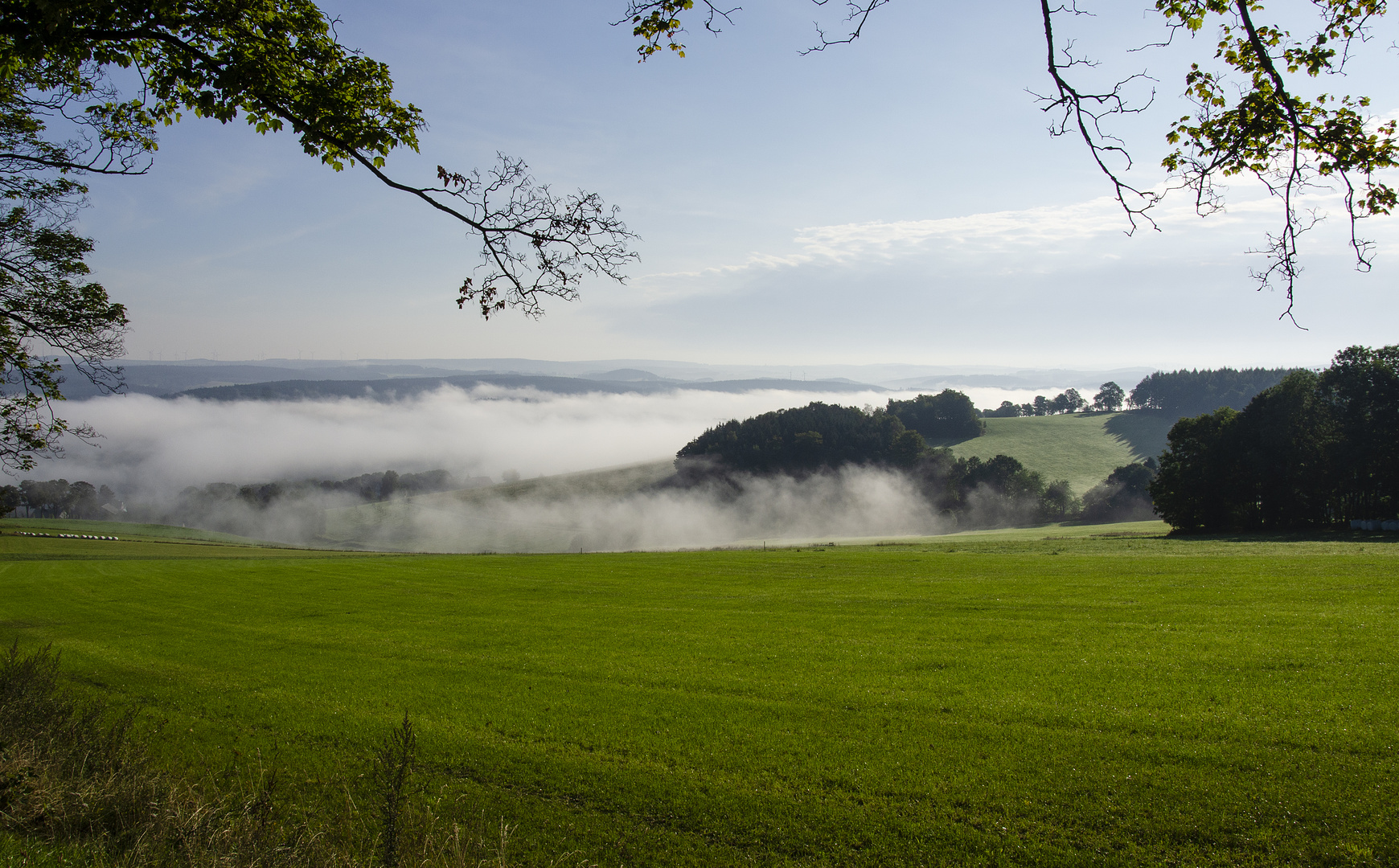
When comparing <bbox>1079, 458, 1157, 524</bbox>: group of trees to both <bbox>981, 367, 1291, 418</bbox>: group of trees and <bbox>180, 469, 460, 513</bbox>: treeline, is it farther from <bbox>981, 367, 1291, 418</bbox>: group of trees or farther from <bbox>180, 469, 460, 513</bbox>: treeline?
<bbox>180, 469, 460, 513</bbox>: treeline

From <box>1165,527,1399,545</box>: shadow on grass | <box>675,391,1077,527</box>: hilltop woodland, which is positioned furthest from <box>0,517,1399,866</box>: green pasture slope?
<box>675,391,1077,527</box>: hilltop woodland

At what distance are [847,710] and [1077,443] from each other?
156386mm

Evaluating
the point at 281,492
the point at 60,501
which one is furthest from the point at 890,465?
the point at 60,501

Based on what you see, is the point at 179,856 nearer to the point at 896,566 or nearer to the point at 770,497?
the point at 896,566

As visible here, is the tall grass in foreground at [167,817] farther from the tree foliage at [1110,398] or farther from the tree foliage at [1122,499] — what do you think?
the tree foliage at [1110,398]

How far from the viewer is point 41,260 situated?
564 inches

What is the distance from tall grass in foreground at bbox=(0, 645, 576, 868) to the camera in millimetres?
6543

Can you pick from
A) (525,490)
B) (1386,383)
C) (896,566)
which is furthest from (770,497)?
(896,566)

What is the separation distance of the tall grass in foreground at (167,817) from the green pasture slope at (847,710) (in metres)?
0.85

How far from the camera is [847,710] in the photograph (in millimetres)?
12203

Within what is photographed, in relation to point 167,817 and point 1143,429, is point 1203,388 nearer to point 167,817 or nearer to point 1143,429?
point 1143,429

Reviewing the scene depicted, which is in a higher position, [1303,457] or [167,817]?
[1303,457]

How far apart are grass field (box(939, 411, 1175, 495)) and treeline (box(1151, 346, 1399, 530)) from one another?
169 feet

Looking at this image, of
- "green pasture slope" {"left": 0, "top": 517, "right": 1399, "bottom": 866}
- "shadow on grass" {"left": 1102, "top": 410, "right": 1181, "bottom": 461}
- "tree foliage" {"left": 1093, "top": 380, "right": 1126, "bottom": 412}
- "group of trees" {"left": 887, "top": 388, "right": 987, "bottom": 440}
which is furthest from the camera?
"tree foliage" {"left": 1093, "top": 380, "right": 1126, "bottom": 412}
